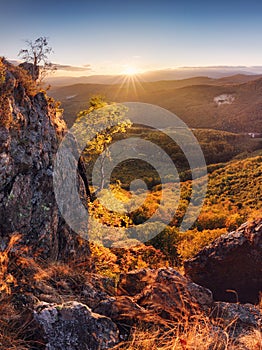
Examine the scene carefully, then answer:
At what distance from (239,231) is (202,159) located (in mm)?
67365

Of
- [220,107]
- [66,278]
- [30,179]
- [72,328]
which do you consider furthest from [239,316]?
[220,107]

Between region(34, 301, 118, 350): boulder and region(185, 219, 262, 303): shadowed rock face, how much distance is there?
4.87 m

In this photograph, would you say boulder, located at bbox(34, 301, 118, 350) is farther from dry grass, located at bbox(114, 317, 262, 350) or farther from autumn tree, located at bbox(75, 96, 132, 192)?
autumn tree, located at bbox(75, 96, 132, 192)

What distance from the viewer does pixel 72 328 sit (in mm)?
4055

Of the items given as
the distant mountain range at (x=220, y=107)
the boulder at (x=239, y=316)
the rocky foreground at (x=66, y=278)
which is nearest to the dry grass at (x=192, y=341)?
the rocky foreground at (x=66, y=278)

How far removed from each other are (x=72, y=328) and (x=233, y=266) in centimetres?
595

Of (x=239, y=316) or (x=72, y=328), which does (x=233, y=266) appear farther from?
(x=72, y=328)

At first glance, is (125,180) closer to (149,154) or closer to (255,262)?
(149,154)

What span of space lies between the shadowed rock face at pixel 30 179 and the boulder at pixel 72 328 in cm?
239

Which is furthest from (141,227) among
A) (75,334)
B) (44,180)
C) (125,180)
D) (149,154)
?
(149,154)

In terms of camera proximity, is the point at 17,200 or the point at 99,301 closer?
the point at 99,301

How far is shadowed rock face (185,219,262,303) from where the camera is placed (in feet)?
26.2

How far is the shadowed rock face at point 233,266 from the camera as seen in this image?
315 inches

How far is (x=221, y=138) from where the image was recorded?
92.8m
